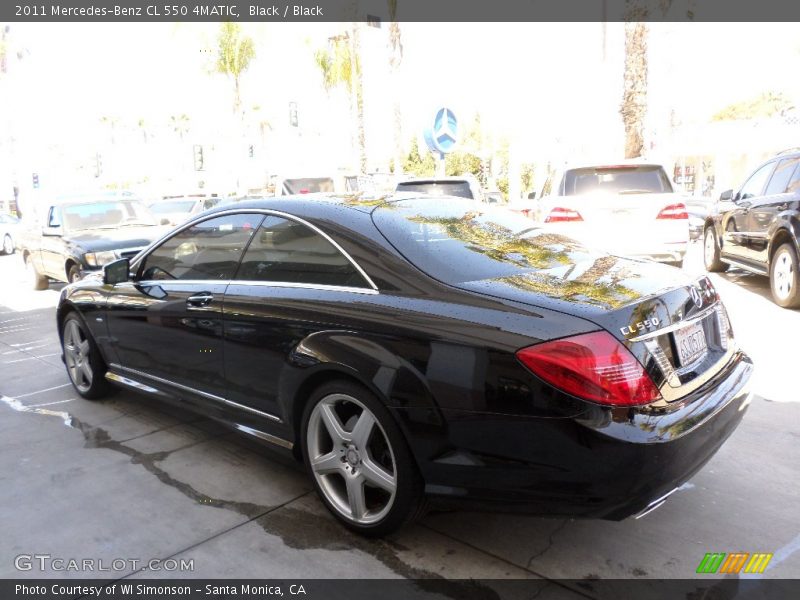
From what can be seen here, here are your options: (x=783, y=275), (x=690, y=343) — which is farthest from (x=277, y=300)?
(x=783, y=275)

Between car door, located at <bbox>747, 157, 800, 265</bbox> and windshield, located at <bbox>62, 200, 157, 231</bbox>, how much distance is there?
28.3 feet

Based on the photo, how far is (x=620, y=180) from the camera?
8.31 m

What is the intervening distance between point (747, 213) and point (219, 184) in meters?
57.5

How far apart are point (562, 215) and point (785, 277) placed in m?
2.55

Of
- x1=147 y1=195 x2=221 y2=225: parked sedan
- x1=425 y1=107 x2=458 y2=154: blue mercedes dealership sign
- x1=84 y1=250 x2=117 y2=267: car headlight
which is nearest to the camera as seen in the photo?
x1=84 y1=250 x2=117 y2=267: car headlight

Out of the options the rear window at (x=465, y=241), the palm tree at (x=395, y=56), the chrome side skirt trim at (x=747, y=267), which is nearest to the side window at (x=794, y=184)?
the chrome side skirt trim at (x=747, y=267)

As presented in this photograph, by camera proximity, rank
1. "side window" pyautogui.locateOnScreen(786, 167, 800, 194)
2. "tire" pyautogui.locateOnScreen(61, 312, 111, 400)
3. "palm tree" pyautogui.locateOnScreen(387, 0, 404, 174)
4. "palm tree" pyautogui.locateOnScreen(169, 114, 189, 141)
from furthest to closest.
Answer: "palm tree" pyautogui.locateOnScreen(169, 114, 189, 141), "palm tree" pyautogui.locateOnScreen(387, 0, 404, 174), "side window" pyautogui.locateOnScreen(786, 167, 800, 194), "tire" pyautogui.locateOnScreen(61, 312, 111, 400)

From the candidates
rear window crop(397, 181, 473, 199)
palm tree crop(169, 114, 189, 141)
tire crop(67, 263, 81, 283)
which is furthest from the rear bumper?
palm tree crop(169, 114, 189, 141)

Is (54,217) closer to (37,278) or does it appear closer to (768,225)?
(37,278)

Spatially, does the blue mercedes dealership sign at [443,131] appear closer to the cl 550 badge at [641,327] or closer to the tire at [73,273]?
the tire at [73,273]

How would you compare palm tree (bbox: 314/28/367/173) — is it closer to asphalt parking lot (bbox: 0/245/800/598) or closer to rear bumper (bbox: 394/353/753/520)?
asphalt parking lot (bbox: 0/245/800/598)

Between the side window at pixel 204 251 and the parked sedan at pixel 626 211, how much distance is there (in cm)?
503

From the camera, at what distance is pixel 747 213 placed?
8328 mm

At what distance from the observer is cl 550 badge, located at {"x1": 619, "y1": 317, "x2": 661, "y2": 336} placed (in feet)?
7.88
